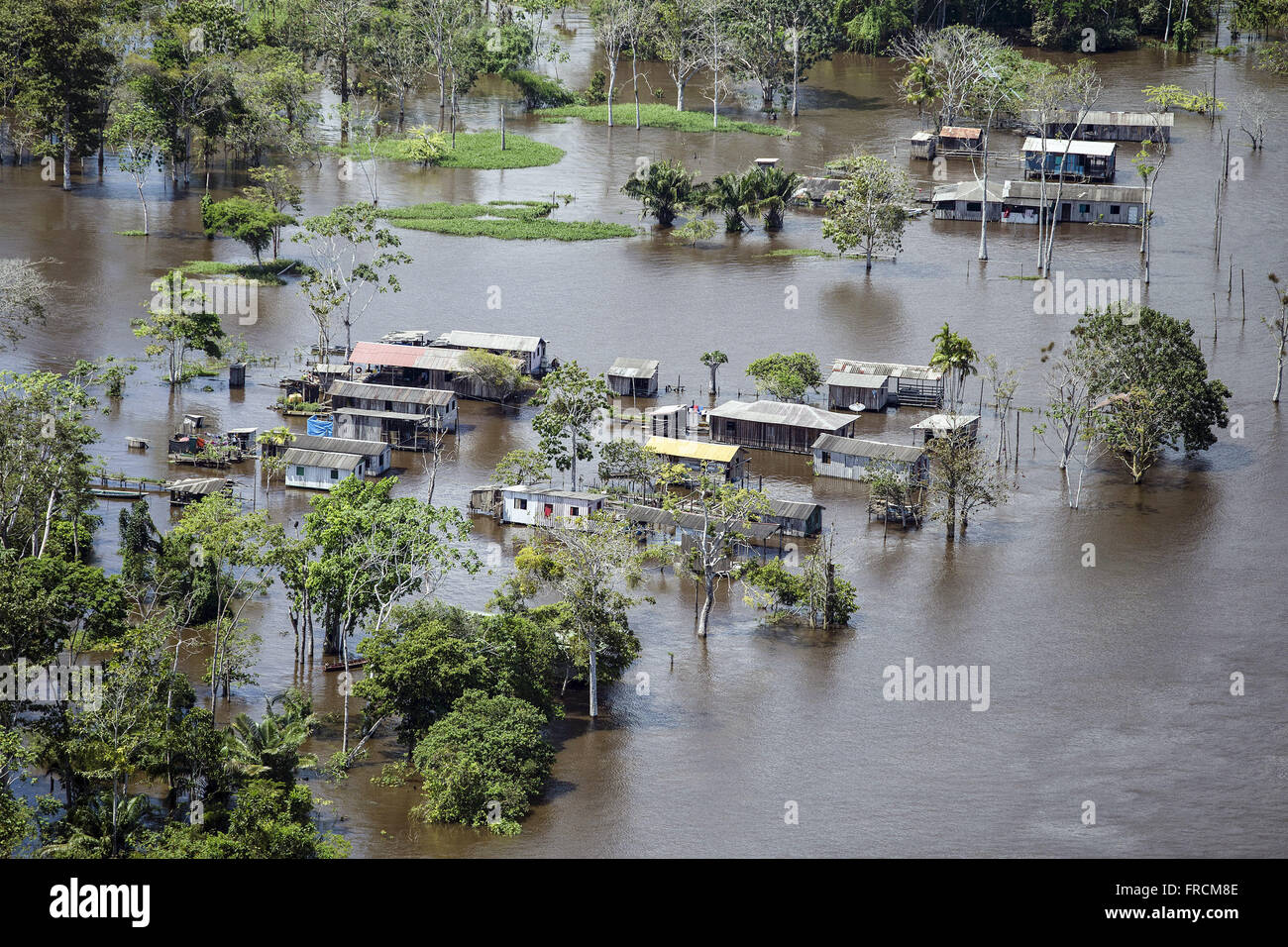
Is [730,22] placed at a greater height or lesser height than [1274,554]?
greater

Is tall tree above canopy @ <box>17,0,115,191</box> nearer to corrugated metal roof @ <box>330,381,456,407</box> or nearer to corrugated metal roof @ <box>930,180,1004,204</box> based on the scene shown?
corrugated metal roof @ <box>330,381,456,407</box>

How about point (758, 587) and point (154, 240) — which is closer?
point (758, 587)

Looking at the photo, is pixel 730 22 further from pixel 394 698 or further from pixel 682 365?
pixel 394 698

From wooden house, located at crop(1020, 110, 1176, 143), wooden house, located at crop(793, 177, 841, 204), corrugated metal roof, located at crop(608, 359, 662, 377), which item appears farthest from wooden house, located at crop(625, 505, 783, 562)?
wooden house, located at crop(1020, 110, 1176, 143)

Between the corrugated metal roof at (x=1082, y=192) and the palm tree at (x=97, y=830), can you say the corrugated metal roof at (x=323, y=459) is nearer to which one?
the palm tree at (x=97, y=830)

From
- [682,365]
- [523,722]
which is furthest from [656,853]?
[682,365]

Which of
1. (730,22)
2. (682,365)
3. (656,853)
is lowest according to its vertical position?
(656,853)
